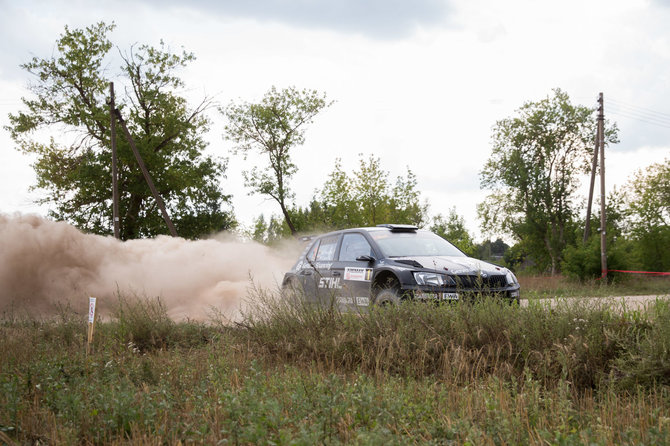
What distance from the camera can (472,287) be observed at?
7.79 m

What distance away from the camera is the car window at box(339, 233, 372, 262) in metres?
9.25

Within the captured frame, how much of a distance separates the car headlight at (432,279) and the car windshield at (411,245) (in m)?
0.86

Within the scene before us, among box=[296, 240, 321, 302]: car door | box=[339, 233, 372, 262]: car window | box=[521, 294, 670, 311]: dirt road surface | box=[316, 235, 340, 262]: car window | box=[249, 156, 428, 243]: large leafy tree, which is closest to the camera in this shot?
box=[521, 294, 670, 311]: dirt road surface

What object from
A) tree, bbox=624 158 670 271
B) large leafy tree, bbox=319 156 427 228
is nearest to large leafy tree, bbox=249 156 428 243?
large leafy tree, bbox=319 156 427 228

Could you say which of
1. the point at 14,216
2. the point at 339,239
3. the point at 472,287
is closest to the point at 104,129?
the point at 14,216

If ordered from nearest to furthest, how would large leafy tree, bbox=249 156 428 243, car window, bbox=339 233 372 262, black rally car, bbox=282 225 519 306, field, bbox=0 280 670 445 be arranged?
field, bbox=0 280 670 445, black rally car, bbox=282 225 519 306, car window, bbox=339 233 372 262, large leafy tree, bbox=249 156 428 243

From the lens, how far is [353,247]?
31.3 feet

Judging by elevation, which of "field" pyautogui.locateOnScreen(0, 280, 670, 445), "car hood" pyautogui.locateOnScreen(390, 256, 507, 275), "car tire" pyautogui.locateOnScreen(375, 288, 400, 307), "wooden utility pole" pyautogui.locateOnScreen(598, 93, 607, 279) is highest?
"wooden utility pole" pyautogui.locateOnScreen(598, 93, 607, 279)

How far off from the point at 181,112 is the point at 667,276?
30.6 metres

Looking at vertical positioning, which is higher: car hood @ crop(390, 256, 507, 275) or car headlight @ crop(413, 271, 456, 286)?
car hood @ crop(390, 256, 507, 275)

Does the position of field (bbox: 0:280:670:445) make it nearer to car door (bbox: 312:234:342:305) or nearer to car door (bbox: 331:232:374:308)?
car door (bbox: 331:232:374:308)

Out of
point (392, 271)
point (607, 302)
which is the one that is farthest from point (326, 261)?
point (607, 302)

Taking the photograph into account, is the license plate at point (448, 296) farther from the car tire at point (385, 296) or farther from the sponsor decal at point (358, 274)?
the sponsor decal at point (358, 274)

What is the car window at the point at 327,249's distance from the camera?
32.9ft
